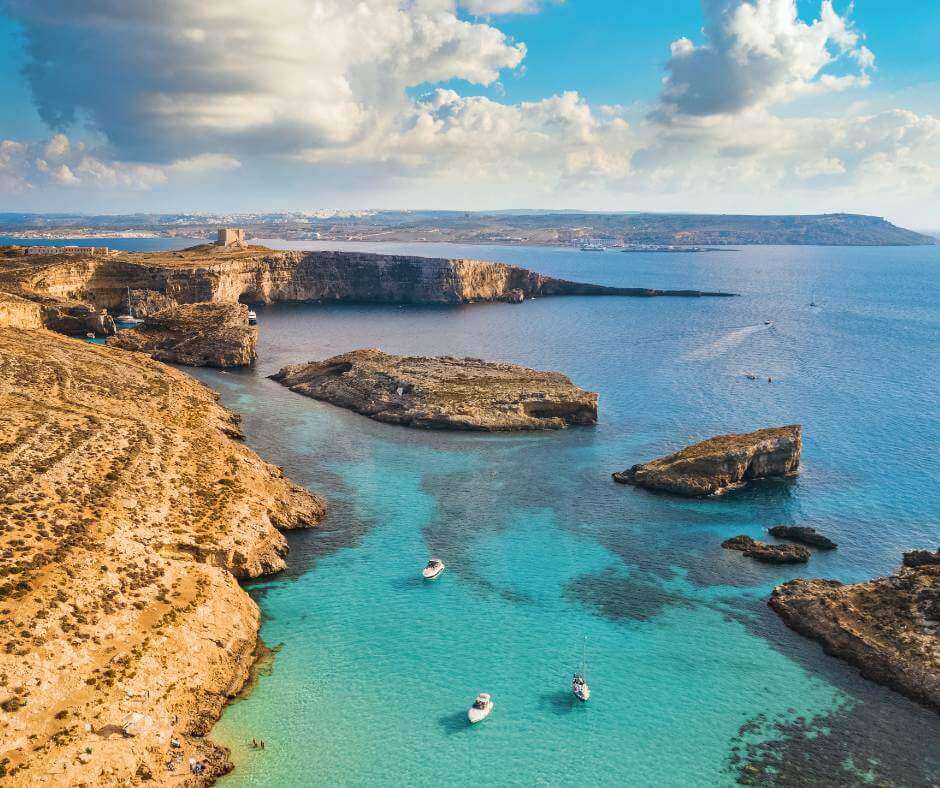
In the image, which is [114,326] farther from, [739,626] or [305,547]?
[739,626]

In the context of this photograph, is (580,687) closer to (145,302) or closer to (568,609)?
(568,609)

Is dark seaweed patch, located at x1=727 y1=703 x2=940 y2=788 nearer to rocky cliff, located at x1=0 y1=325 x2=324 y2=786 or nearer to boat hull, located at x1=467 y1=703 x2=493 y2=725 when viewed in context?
boat hull, located at x1=467 y1=703 x2=493 y2=725

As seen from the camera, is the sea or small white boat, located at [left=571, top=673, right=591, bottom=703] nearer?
the sea

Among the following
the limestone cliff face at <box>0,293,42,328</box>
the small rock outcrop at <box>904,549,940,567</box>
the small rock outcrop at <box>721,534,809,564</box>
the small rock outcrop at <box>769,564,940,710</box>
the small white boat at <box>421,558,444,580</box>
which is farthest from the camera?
the limestone cliff face at <box>0,293,42,328</box>

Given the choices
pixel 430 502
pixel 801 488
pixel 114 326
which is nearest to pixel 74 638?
pixel 430 502

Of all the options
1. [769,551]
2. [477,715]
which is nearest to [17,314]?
[477,715]

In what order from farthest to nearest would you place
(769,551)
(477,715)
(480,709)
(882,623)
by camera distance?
(769,551) < (882,623) < (480,709) < (477,715)

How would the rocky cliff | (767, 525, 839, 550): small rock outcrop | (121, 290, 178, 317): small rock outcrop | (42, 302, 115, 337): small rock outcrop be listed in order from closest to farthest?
1. the rocky cliff
2. (767, 525, 839, 550): small rock outcrop
3. (42, 302, 115, 337): small rock outcrop
4. (121, 290, 178, 317): small rock outcrop

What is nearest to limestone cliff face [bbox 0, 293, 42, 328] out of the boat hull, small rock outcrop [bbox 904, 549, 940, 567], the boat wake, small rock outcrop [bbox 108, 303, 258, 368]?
small rock outcrop [bbox 108, 303, 258, 368]
